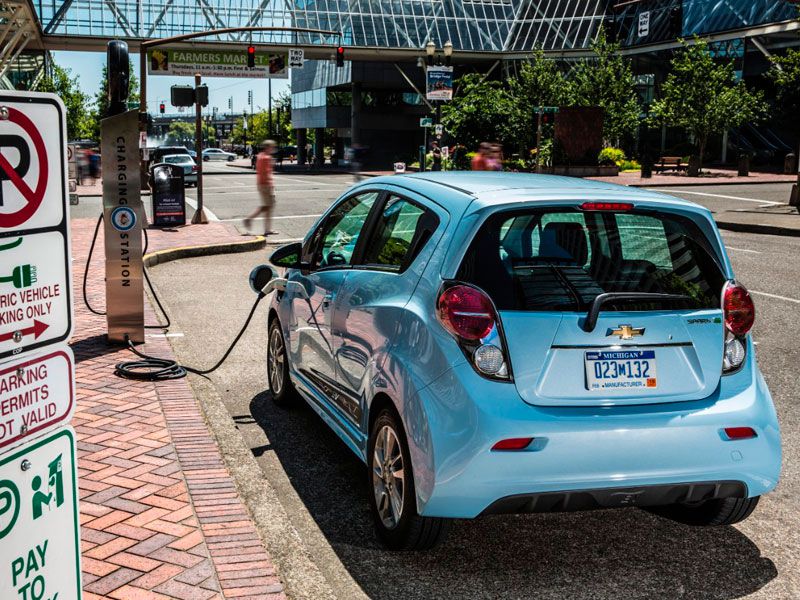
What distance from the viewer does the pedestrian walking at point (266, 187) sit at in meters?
20.9

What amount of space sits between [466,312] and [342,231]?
6.84 ft

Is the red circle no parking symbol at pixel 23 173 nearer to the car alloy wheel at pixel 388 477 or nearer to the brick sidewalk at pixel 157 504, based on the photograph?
the brick sidewalk at pixel 157 504

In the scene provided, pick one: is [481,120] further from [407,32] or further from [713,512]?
[713,512]

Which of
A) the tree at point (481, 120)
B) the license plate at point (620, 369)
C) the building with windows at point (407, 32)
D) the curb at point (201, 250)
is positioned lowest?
the curb at point (201, 250)

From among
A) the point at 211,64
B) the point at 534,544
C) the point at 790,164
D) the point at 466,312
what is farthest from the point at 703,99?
the point at 466,312

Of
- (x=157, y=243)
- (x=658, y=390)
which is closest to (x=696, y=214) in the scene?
(x=658, y=390)

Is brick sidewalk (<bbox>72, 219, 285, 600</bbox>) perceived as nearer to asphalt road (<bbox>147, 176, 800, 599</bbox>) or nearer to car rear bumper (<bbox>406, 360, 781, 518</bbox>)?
asphalt road (<bbox>147, 176, 800, 599</bbox>)

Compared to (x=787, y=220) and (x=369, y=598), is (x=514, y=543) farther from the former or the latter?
(x=787, y=220)

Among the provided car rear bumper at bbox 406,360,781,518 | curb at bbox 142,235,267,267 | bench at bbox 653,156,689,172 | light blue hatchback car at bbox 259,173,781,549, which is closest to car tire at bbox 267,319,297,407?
light blue hatchback car at bbox 259,173,781,549

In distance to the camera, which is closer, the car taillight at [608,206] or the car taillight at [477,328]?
the car taillight at [477,328]

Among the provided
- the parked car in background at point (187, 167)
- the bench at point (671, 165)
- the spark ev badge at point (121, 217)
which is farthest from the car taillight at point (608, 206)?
the bench at point (671, 165)

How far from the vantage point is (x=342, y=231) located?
20.0 feet

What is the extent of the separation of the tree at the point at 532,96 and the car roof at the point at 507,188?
4224cm

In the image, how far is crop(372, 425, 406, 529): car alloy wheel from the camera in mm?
4496
